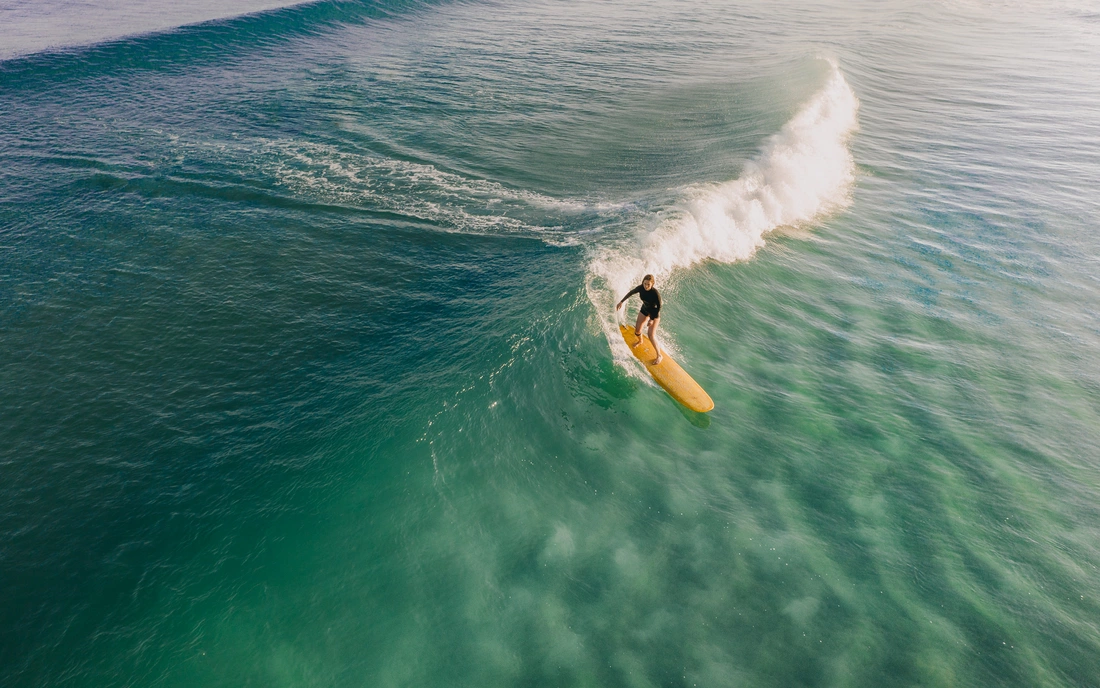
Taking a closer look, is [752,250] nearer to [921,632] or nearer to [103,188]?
[921,632]

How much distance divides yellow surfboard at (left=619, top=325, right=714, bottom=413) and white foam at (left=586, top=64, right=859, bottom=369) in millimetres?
465

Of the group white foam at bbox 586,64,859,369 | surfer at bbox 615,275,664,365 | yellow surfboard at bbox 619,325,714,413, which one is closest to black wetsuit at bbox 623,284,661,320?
surfer at bbox 615,275,664,365

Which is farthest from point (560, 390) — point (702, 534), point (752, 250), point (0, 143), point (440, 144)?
point (0, 143)

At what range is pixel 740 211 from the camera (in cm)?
2205

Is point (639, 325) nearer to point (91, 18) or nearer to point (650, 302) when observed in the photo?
point (650, 302)

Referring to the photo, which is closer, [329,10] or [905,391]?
[905,391]

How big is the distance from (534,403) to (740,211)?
13.7m

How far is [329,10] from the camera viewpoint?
169 ft

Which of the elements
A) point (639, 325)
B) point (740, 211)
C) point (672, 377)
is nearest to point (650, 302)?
point (639, 325)

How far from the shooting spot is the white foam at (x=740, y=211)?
59.4 ft

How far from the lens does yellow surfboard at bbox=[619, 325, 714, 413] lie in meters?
13.7

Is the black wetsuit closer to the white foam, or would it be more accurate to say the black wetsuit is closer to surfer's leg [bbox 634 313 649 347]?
surfer's leg [bbox 634 313 649 347]

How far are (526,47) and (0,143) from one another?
35182 mm

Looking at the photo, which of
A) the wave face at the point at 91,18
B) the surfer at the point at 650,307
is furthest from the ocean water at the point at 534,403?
the wave face at the point at 91,18
